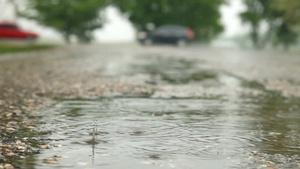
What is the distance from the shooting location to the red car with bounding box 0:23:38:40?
4731 cm

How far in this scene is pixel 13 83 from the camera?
14.2 meters

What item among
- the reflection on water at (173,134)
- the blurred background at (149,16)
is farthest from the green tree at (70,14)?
the reflection on water at (173,134)

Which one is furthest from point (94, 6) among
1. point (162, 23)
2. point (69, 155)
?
point (69, 155)

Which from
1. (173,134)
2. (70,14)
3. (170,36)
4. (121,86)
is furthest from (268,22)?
(173,134)

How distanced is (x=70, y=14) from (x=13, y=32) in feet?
58.6

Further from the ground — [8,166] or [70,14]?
[70,14]

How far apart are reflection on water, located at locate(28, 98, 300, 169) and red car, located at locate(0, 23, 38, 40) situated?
124 ft

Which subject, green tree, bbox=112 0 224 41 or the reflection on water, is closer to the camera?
the reflection on water

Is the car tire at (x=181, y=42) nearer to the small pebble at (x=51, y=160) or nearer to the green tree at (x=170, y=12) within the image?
the green tree at (x=170, y=12)

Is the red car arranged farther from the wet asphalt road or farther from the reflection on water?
the reflection on water

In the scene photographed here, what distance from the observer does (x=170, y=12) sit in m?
62.5

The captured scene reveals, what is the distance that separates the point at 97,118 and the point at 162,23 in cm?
5379

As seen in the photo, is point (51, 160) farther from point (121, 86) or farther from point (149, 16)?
point (149, 16)

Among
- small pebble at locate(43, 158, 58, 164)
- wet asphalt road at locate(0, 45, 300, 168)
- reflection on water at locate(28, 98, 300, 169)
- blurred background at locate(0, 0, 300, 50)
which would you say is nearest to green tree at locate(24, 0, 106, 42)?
blurred background at locate(0, 0, 300, 50)
